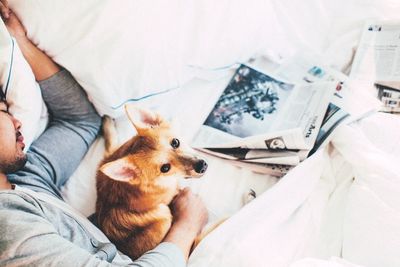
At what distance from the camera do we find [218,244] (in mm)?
785

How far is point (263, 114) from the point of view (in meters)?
1.06

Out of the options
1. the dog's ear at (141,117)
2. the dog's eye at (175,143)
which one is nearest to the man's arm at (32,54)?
the dog's ear at (141,117)

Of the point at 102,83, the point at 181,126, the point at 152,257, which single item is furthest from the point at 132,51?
the point at 152,257

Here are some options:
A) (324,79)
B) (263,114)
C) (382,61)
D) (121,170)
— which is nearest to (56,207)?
(121,170)

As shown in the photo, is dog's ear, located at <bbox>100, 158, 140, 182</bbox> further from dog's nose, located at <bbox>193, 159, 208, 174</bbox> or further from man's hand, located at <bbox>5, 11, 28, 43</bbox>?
man's hand, located at <bbox>5, 11, 28, 43</bbox>

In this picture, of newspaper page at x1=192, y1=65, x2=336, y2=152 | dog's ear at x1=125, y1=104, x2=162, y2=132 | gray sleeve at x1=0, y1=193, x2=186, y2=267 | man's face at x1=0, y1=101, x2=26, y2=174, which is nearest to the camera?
gray sleeve at x1=0, y1=193, x2=186, y2=267

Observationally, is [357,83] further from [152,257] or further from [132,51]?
[152,257]

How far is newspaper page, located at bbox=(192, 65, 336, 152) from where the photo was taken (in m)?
0.97

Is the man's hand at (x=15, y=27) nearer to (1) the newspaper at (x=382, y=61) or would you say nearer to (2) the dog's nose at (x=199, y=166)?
(2) the dog's nose at (x=199, y=166)

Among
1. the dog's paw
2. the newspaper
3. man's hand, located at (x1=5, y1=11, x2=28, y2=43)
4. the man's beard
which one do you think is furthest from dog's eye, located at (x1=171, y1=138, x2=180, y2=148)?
the newspaper

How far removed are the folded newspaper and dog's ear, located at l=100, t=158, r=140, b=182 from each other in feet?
0.83

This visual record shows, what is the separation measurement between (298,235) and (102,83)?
1.98 feet

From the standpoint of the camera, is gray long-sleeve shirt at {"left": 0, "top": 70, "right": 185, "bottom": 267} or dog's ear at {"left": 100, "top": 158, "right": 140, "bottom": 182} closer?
gray long-sleeve shirt at {"left": 0, "top": 70, "right": 185, "bottom": 267}

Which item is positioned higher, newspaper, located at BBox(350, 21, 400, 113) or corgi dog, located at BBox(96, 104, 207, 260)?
newspaper, located at BBox(350, 21, 400, 113)
